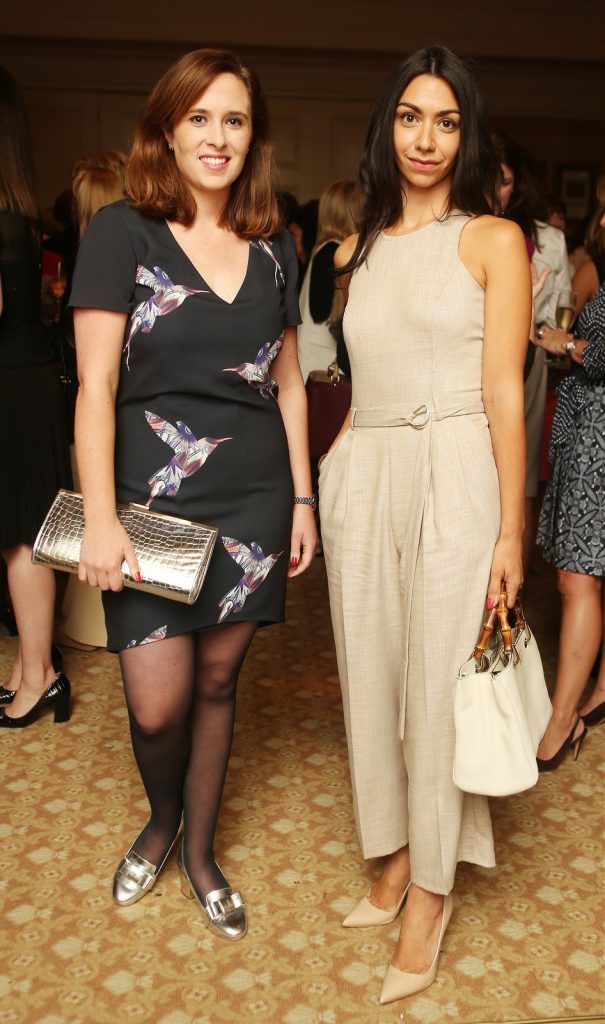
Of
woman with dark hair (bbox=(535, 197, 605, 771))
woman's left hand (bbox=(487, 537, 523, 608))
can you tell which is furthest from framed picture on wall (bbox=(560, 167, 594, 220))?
woman's left hand (bbox=(487, 537, 523, 608))

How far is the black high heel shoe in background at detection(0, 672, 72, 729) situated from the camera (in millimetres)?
3301

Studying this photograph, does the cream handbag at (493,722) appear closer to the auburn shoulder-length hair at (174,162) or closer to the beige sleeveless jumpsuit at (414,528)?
the beige sleeveless jumpsuit at (414,528)

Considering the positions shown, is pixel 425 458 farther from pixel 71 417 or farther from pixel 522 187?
pixel 522 187

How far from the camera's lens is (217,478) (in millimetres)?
2096

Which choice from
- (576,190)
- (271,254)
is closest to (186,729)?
(271,254)

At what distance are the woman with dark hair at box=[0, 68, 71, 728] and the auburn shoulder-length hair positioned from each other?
1045mm

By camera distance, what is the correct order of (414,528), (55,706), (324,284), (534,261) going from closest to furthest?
(414,528) → (55,706) → (534,261) → (324,284)

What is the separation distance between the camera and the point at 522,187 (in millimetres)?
4125

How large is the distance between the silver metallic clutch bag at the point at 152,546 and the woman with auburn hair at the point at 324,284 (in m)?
2.77

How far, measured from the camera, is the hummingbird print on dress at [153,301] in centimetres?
196

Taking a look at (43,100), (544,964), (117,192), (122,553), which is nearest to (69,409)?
(117,192)

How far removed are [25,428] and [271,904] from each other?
1710 millimetres

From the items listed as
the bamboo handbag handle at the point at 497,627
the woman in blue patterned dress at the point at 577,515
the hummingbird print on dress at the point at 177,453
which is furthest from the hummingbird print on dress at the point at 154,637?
the woman in blue patterned dress at the point at 577,515

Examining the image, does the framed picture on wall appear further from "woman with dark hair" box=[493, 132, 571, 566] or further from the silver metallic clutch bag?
the silver metallic clutch bag
